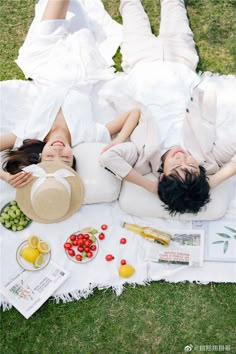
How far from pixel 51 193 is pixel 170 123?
1.50 metres

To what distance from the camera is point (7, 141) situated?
429cm

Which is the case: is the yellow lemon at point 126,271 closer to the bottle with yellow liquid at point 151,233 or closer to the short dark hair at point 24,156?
the bottle with yellow liquid at point 151,233

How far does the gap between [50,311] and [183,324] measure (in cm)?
116

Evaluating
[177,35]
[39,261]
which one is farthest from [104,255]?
[177,35]

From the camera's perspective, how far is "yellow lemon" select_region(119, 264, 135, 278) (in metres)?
4.00

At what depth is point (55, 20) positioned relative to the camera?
185 inches

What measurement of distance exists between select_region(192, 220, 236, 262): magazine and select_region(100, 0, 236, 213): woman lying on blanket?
41 centimetres

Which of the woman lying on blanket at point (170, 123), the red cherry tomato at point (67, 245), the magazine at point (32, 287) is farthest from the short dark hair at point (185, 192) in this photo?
the magazine at point (32, 287)

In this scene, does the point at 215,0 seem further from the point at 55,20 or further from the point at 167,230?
the point at 167,230

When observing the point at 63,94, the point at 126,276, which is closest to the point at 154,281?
the point at 126,276

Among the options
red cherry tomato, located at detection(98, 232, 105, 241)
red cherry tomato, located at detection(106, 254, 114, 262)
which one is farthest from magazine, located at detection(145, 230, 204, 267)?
red cherry tomato, located at detection(98, 232, 105, 241)

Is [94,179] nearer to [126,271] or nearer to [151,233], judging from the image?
[151,233]

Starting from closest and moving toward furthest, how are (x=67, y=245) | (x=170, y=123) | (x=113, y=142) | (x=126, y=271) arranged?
(x=126, y=271), (x=67, y=245), (x=113, y=142), (x=170, y=123)

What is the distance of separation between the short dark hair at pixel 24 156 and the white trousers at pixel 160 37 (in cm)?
149
